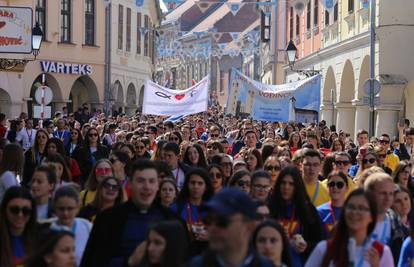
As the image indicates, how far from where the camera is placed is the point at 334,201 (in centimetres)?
903

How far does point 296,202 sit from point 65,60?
3634cm

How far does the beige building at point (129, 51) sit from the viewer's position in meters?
48.9

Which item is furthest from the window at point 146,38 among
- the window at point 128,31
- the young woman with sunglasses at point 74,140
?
the young woman with sunglasses at point 74,140

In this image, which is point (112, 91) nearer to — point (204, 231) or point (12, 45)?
point (12, 45)

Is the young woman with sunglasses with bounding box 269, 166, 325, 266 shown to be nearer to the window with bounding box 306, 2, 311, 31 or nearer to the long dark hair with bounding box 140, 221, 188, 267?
the long dark hair with bounding box 140, 221, 188, 267

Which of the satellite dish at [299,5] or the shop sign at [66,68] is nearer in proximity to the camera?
the satellite dish at [299,5]

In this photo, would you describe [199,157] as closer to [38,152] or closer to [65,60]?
[38,152]

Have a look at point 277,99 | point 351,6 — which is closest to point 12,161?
point 277,99

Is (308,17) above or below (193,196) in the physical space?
above

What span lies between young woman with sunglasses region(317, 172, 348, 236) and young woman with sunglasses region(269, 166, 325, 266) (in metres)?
0.53

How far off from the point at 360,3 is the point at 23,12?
1270cm

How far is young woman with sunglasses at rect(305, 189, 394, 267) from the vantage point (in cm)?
627

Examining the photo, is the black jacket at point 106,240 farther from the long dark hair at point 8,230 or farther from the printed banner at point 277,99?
the printed banner at point 277,99

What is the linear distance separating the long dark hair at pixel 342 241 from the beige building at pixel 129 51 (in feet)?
133
